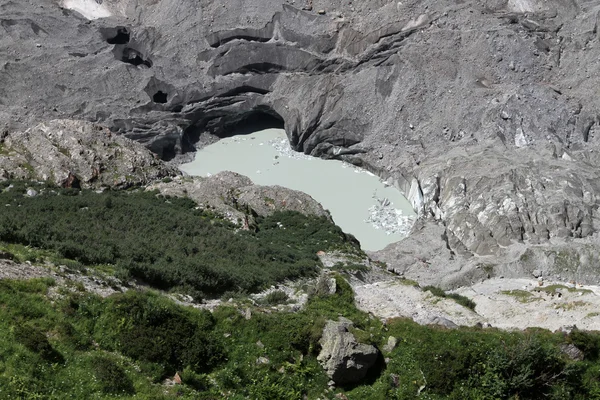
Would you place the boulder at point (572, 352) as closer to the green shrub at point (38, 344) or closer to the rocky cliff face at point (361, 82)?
the green shrub at point (38, 344)

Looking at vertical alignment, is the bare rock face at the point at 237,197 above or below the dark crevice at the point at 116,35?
below

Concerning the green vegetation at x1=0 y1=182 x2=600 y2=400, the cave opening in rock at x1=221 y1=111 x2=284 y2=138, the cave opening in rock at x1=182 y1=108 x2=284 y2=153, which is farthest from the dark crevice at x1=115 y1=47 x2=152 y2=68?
the green vegetation at x1=0 y1=182 x2=600 y2=400

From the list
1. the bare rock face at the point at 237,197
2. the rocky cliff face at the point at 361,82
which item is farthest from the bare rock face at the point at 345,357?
the rocky cliff face at the point at 361,82

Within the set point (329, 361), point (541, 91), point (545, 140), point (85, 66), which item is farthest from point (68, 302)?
point (85, 66)

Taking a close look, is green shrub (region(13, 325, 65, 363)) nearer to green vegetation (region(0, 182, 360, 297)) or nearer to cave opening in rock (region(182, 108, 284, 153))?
green vegetation (region(0, 182, 360, 297))

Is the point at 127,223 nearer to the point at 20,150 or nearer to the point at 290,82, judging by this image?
the point at 20,150

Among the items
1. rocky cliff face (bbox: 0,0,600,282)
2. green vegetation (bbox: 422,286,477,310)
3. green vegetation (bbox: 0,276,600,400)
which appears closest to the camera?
green vegetation (bbox: 0,276,600,400)
